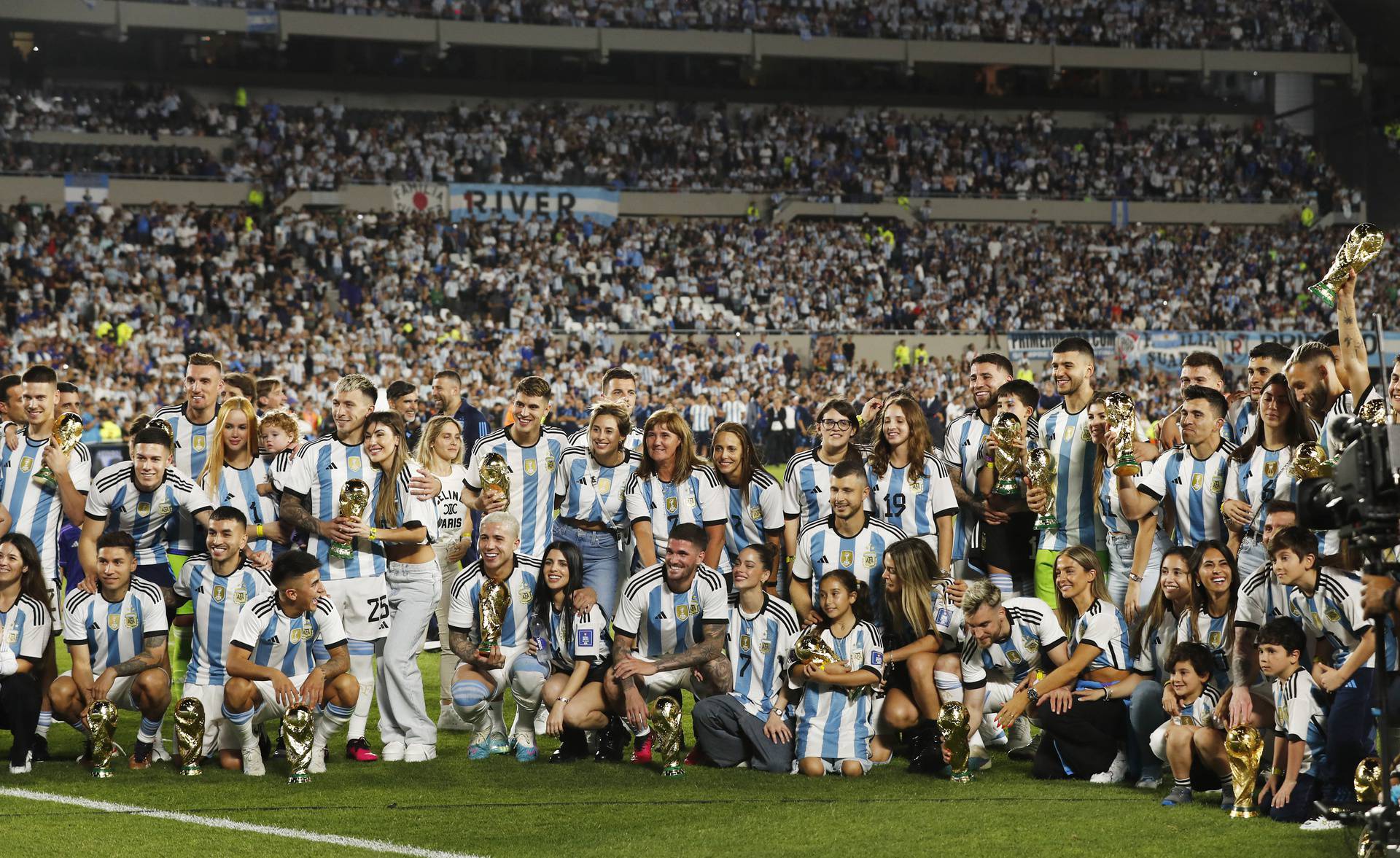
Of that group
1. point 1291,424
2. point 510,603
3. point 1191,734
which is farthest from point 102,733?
point 1291,424

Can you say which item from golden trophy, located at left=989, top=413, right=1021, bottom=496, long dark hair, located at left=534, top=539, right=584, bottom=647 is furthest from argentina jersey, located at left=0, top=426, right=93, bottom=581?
golden trophy, located at left=989, top=413, right=1021, bottom=496

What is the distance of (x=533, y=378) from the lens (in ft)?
28.2

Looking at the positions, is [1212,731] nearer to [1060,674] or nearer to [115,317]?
[1060,674]

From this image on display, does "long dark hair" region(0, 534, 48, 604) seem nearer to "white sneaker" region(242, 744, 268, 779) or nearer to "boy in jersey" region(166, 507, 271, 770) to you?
"boy in jersey" region(166, 507, 271, 770)

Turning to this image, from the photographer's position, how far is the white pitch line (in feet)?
19.1

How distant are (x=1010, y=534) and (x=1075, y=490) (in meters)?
0.49

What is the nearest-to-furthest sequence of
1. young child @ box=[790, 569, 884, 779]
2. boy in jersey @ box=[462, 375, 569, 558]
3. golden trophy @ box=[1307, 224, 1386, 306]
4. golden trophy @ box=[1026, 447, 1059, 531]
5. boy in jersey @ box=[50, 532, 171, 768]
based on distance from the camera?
golden trophy @ box=[1307, 224, 1386, 306] < young child @ box=[790, 569, 884, 779] < boy in jersey @ box=[50, 532, 171, 768] < golden trophy @ box=[1026, 447, 1059, 531] < boy in jersey @ box=[462, 375, 569, 558]

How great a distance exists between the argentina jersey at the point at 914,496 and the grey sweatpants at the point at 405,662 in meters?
2.61

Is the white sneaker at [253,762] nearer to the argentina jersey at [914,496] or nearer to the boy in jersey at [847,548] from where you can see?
the boy in jersey at [847,548]

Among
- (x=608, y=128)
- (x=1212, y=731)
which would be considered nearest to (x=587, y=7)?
(x=608, y=128)

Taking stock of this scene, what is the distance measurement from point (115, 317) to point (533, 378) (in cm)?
2312

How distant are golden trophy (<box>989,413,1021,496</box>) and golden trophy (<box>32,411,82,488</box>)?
205 inches

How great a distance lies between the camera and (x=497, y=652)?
25.2ft

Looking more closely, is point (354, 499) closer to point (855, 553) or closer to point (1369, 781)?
point (855, 553)
